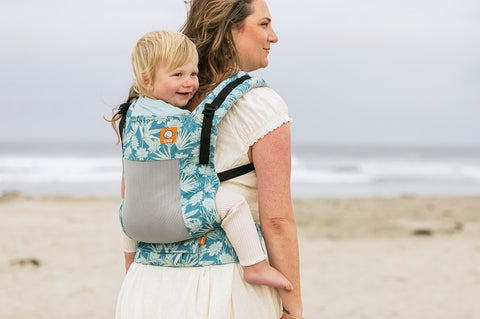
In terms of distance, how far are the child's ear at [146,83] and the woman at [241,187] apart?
16 centimetres

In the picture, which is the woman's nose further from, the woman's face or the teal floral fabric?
the teal floral fabric

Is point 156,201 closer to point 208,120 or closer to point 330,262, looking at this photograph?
point 208,120

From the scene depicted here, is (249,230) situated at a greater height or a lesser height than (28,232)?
greater

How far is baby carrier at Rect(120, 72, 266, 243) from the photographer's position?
5.51ft

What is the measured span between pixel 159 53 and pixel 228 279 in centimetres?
74

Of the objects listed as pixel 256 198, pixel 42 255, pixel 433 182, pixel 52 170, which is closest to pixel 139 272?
pixel 256 198

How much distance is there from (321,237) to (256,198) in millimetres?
8321

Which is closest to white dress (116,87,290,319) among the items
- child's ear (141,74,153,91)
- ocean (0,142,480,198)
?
child's ear (141,74,153,91)

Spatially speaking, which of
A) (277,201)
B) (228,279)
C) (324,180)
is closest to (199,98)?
(277,201)

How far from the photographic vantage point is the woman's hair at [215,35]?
183cm

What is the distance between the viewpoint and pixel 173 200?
1.71 meters

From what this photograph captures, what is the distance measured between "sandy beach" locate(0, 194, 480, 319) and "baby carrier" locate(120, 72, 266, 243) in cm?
461

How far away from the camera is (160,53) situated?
1799mm

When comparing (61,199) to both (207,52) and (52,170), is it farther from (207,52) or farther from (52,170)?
(52,170)
